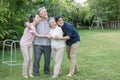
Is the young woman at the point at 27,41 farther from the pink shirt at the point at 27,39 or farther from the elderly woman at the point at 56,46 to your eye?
the elderly woman at the point at 56,46

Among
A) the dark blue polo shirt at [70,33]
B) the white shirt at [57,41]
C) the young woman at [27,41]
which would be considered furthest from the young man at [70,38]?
the young woman at [27,41]

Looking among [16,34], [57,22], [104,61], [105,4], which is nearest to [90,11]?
[105,4]

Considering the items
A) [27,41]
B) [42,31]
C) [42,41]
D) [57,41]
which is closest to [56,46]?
[57,41]

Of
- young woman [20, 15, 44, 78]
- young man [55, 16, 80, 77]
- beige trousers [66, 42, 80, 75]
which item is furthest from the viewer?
beige trousers [66, 42, 80, 75]

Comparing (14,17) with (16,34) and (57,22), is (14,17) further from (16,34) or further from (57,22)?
(57,22)

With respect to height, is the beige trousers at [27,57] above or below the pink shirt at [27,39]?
below

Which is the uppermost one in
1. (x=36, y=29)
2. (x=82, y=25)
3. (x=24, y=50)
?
(x=36, y=29)

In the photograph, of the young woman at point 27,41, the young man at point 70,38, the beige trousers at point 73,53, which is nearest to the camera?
the young woman at point 27,41

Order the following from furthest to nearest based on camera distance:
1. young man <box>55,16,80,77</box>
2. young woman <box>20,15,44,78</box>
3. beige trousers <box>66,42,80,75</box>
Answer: beige trousers <box>66,42,80,75</box>, young man <box>55,16,80,77</box>, young woman <box>20,15,44,78</box>

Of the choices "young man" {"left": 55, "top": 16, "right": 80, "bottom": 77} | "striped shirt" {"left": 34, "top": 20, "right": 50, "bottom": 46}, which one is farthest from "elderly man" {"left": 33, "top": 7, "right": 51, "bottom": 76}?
"young man" {"left": 55, "top": 16, "right": 80, "bottom": 77}

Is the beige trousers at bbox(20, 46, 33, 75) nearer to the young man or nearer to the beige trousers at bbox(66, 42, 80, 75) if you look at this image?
the young man

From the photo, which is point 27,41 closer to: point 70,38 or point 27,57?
point 27,57

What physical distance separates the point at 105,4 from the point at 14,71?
1384 inches

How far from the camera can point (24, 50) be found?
7.99 m
